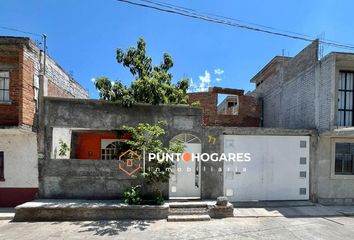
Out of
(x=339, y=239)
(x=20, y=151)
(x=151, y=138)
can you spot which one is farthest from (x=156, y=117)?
(x=339, y=239)

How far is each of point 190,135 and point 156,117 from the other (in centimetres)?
154

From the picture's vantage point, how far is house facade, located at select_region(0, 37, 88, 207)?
27.7 feet

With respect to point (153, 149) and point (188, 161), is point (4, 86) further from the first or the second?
point (188, 161)

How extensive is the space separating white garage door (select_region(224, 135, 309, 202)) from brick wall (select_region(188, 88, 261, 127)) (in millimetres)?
4684

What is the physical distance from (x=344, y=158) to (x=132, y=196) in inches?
353

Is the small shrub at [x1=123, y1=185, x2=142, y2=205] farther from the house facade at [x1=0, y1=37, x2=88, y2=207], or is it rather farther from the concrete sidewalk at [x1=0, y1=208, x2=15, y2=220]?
the concrete sidewalk at [x1=0, y1=208, x2=15, y2=220]

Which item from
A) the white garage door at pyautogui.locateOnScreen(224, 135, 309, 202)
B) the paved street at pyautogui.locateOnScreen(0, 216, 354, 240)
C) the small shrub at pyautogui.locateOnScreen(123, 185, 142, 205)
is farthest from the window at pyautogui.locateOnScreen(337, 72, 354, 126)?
the small shrub at pyautogui.locateOnScreen(123, 185, 142, 205)

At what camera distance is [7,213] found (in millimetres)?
8422

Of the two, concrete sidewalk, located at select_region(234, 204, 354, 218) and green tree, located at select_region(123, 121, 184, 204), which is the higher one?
green tree, located at select_region(123, 121, 184, 204)

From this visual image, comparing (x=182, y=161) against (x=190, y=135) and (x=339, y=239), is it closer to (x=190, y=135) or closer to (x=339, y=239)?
(x=190, y=135)

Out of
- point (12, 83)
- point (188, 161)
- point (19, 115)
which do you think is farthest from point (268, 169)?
point (12, 83)

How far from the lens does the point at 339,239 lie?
6680mm

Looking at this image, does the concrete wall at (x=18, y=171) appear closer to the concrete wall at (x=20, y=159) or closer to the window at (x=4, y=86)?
the concrete wall at (x=20, y=159)

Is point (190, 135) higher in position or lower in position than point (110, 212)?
higher
